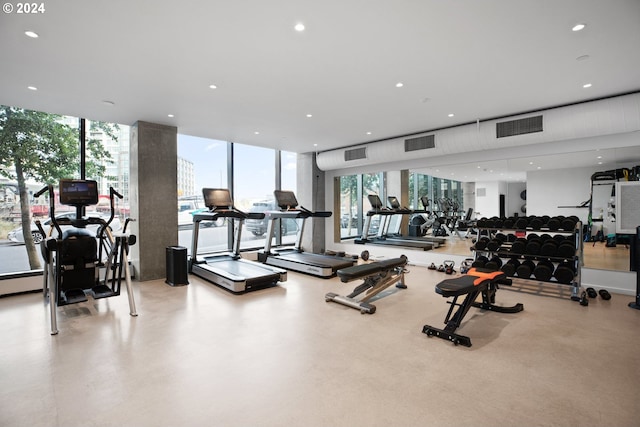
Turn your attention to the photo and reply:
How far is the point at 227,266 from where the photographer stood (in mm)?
6066

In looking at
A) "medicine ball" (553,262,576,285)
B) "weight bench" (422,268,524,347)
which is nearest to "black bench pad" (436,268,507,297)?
"weight bench" (422,268,524,347)

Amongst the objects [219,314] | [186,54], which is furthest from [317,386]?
[186,54]

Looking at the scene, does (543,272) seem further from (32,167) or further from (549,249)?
(32,167)

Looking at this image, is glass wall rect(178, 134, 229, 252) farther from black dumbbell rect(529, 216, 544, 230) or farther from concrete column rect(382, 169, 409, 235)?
black dumbbell rect(529, 216, 544, 230)

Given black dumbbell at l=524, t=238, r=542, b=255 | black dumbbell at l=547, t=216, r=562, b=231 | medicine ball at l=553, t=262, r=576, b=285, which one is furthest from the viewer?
black dumbbell at l=547, t=216, r=562, b=231

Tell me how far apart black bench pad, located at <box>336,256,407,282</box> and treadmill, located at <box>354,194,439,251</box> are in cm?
281

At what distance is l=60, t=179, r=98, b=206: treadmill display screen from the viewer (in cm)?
424

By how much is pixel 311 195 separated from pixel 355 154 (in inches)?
70.8

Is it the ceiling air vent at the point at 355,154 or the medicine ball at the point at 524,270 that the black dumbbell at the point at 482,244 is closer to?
the medicine ball at the point at 524,270

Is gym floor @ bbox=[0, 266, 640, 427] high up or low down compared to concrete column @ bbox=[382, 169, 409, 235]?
down

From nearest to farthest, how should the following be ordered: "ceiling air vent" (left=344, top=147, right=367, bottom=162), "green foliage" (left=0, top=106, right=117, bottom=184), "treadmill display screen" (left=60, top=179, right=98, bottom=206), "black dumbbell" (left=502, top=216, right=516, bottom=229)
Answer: "treadmill display screen" (left=60, top=179, right=98, bottom=206) → "green foliage" (left=0, top=106, right=117, bottom=184) → "black dumbbell" (left=502, top=216, right=516, bottom=229) → "ceiling air vent" (left=344, top=147, right=367, bottom=162)

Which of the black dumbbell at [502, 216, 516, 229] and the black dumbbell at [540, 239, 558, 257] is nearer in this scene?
the black dumbbell at [540, 239, 558, 257]

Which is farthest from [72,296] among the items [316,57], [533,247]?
[533,247]

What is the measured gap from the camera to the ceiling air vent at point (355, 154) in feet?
24.8
